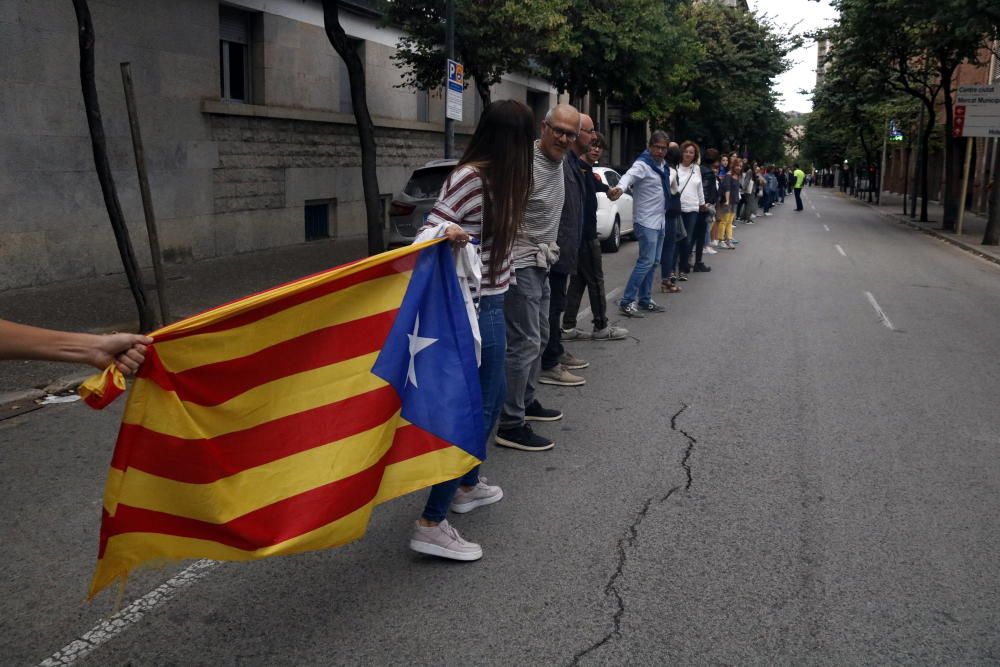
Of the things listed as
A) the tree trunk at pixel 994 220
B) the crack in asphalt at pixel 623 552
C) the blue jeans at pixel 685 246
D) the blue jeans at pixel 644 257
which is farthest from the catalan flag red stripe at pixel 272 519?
the tree trunk at pixel 994 220

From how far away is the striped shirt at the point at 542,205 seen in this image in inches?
196

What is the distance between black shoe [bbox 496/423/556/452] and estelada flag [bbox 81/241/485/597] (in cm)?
167

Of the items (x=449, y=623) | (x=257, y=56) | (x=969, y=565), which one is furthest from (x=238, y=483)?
(x=257, y=56)

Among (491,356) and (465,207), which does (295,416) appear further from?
(465,207)

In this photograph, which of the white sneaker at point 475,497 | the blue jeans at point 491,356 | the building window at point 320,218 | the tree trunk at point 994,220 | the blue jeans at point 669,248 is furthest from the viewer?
the tree trunk at point 994,220

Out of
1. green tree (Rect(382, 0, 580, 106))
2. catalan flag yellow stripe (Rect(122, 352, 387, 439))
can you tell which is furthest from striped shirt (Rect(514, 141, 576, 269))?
green tree (Rect(382, 0, 580, 106))

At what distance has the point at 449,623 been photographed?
10.8 feet

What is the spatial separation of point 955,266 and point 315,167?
39.6ft

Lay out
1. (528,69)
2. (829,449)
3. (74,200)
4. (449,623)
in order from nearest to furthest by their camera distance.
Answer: (449,623)
(829,449)
(74,200)
(528,69)

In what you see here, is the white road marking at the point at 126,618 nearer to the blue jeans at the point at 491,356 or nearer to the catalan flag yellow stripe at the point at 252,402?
the catalan flag yellow stripe at the point at 252,402

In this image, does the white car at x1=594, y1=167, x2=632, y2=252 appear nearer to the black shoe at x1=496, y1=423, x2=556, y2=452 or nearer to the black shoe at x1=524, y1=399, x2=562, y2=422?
the black shoe at x1=524, y1=399, x2=562, y2=422

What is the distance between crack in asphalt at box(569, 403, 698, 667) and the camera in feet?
10.3

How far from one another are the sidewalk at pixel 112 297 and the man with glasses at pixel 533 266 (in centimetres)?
365

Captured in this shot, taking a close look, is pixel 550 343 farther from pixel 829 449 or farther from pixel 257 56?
→ pixel 257 56
